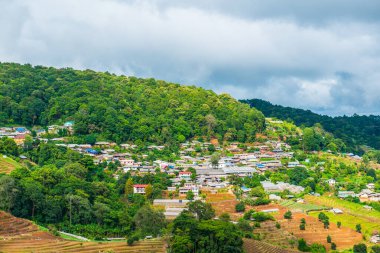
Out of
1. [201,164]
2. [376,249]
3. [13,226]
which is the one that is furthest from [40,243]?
[201,164]

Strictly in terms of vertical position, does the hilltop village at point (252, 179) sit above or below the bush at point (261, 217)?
above

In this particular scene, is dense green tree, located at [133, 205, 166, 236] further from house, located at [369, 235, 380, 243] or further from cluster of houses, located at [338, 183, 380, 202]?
cluster of houses, located at [338, 183, 380, 202]

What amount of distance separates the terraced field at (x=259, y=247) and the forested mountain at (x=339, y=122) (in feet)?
151

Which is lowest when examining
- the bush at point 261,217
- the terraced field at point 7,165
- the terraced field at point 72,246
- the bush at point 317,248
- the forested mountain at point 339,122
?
the bush at point 317,248

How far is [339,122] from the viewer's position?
298ft

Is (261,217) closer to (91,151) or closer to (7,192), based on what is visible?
(7,192)

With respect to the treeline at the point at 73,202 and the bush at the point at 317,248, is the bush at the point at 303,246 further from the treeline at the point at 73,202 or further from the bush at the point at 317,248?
the treeline at the point at 73,202

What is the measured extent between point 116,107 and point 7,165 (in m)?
22.1

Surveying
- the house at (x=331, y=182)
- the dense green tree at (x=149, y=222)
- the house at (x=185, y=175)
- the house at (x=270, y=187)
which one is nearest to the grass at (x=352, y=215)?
the house at (x=270, y=187)

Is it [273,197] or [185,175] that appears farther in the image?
[185,175]

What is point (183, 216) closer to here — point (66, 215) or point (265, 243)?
point (265, 243)

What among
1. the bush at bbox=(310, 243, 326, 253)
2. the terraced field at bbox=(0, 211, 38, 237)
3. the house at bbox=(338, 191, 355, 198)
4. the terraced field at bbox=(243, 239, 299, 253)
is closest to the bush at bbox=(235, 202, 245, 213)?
the terraced field at bbox=(243, 239, 299, 253)

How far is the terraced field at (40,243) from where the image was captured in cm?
2652

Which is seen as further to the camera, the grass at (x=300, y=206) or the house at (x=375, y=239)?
the grass at (x=300, y=206)
